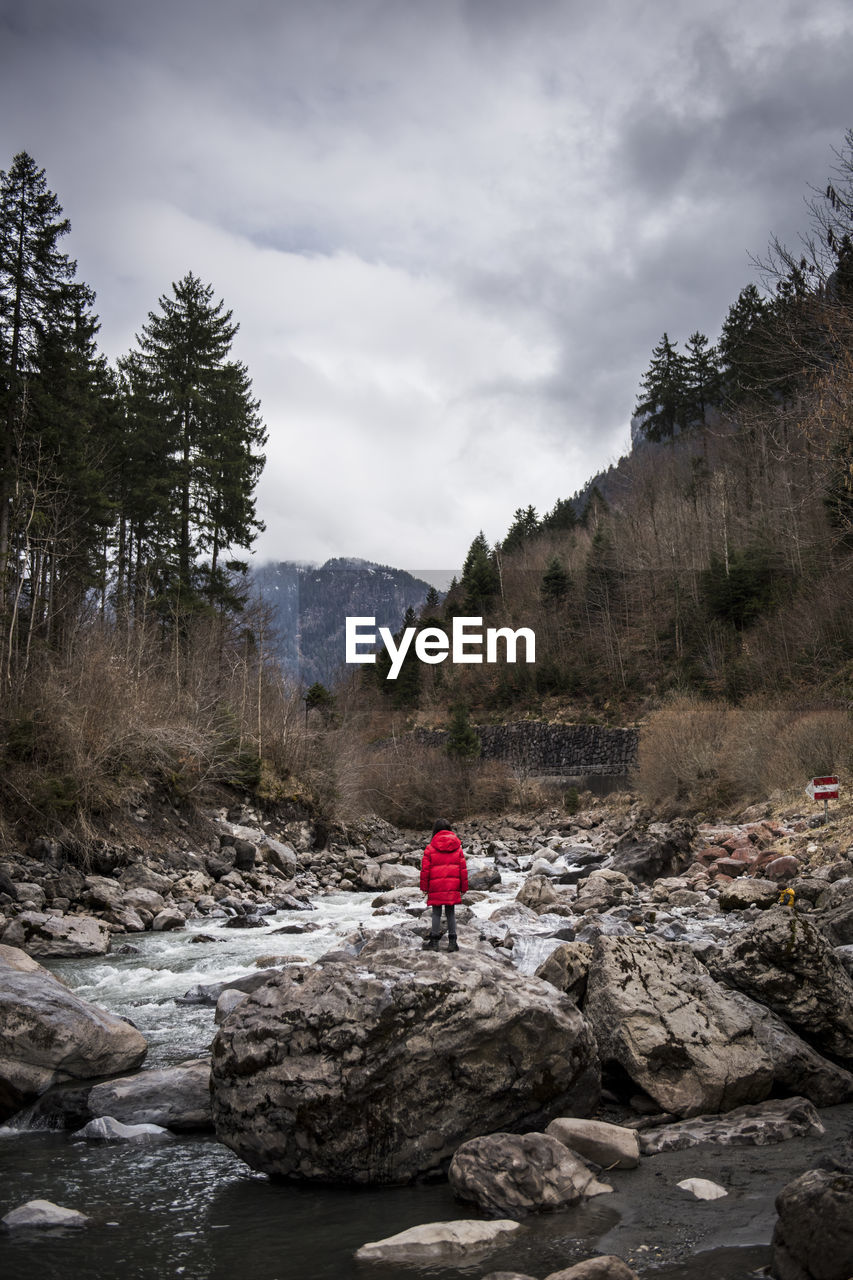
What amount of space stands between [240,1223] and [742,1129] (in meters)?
3.06

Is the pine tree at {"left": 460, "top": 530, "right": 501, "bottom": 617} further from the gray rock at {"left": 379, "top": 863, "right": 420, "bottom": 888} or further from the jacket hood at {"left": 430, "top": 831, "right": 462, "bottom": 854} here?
the jacket hood at {"left": 430, "top": 831, "right": 462, "bottom": 854}

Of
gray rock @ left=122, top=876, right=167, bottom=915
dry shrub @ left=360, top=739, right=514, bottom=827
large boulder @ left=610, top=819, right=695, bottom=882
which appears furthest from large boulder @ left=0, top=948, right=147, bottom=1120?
dry shrub @ left=360, top=739, right=514, bottom=827

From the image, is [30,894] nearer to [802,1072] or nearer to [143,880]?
[143,880]

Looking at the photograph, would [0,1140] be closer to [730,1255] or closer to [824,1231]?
[730,1255]

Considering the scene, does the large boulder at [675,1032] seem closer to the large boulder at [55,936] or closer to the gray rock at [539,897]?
the large boulder at [55,936]

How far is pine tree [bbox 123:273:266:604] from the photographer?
32094 mm

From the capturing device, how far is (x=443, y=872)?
27.3 ft

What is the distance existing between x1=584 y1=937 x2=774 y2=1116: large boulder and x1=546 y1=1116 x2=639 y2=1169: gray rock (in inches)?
25.9

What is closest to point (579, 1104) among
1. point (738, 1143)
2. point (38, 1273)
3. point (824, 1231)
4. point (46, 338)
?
point (738, 1143)

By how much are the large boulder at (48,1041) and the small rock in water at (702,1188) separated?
4384mm

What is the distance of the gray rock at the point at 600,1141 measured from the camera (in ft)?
16.1

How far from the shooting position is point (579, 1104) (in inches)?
218

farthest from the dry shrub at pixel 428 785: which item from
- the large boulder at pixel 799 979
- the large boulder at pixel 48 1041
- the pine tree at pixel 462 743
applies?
the large boulder at pixel 799 979

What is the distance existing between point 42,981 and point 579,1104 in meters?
4.44
